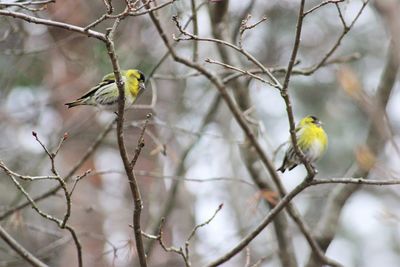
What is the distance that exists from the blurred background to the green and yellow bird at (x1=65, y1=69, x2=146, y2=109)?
1241mm

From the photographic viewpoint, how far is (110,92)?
4.61 metres

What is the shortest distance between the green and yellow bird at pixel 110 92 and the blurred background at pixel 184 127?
124 cm

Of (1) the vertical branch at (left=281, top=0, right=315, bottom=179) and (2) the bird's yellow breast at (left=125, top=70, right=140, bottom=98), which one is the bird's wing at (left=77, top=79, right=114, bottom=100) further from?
(1) the vertical branch at (left=281, top=0, right=315, bottom=179)

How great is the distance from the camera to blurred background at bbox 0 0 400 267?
718cm

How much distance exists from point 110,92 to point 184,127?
11.4 ft

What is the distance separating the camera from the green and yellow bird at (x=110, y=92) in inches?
181

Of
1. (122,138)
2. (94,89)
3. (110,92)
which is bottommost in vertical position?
(122,138)

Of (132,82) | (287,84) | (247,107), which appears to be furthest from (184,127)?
(287,84)

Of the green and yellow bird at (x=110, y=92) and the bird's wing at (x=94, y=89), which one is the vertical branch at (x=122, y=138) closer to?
the green and yellow bird at (x=110, y=92)

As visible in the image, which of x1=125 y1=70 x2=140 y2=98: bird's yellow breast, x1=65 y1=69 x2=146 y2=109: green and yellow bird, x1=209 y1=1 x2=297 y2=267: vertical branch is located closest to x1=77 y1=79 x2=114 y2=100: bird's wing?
x1=65 y1=69 x2=146 y2=109: green and yellow bird

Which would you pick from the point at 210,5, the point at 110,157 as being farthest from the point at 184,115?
the point at 210,5

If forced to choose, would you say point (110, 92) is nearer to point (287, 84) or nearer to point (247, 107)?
point (287, 84)

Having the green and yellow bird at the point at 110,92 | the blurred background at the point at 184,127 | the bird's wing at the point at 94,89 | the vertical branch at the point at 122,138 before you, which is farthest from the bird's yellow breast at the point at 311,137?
the vertical branch at the point at 122,138

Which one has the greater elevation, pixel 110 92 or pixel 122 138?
pixel 110 92
